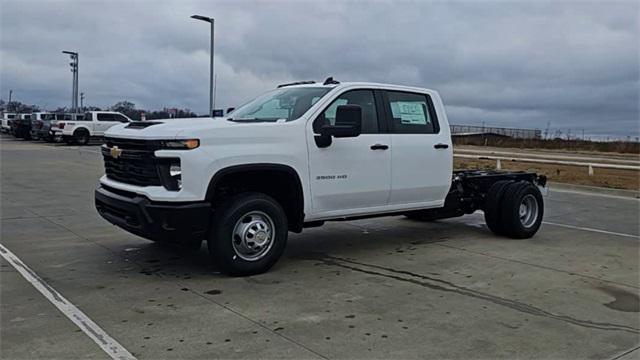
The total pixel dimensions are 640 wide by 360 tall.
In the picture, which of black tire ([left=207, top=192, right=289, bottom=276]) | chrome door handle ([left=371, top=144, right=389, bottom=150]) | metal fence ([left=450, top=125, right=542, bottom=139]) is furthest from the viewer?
metal fence ([left=450, top=125, right=542, bottom=139])

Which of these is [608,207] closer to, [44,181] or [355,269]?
[355,269]

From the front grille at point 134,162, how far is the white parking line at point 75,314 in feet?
4.24

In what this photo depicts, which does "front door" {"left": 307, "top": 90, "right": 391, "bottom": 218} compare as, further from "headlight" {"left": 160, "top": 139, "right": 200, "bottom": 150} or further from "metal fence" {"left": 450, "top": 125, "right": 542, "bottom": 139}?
"metal fence" {"left": 450, "top": 125, "right": 542, "bottom": 139}

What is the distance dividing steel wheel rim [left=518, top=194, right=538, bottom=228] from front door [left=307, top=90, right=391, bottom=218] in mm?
2695

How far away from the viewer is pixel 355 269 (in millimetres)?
6758

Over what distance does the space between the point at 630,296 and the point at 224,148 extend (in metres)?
4.22

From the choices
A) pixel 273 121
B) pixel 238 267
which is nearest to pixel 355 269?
pixel 238 267

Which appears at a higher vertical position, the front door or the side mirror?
the side mirror

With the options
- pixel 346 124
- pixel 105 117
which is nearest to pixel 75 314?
pixel 346 124

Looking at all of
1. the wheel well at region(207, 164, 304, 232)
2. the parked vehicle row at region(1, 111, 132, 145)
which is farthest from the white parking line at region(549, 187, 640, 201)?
the parked vehicle row at region(1, 111, 132, 145)

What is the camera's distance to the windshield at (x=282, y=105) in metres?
6.92

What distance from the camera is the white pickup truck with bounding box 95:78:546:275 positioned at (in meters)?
5.83

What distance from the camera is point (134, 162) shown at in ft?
20.3

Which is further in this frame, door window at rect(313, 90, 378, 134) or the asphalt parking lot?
door window at rect(313, 90, 378, 134)
